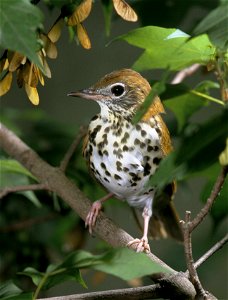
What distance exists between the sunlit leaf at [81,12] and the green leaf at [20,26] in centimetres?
13

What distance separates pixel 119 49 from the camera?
3311 millimetres

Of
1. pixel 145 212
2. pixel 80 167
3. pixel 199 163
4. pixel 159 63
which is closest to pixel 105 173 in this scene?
pixel 145 212

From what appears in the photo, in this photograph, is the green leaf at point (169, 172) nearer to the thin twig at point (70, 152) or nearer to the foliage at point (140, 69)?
the foliage at point (140, 69)

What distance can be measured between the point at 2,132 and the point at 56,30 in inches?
20.0

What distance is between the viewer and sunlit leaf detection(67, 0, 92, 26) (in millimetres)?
814

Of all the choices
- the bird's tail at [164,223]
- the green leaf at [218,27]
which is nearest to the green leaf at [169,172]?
the green leaf at [218,27]

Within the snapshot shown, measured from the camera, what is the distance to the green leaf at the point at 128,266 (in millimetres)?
709

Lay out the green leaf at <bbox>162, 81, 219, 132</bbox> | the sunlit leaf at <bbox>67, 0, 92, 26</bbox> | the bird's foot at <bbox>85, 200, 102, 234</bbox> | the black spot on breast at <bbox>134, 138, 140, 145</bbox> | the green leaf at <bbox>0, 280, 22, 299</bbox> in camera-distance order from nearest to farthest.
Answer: the sunlit leaf at <bbox>67, 0, 92, 26</bbox> < the green leaf at <bbox>0, 280, 22, 299</bbox> < the green leaf at <bbox>162, 81, 219, 132</bbox> < the bird's foot at <bbox>85, 200, 102, 234</bbox> < the black spot on breast at <bbox>134, 138, 140, 145</bbox>

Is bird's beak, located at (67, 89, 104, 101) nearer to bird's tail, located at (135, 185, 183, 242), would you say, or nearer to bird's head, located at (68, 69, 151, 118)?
bird's head, located at (68, 69, 151, 118)

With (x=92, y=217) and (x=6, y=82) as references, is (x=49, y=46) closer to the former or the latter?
(x=6, y=82)

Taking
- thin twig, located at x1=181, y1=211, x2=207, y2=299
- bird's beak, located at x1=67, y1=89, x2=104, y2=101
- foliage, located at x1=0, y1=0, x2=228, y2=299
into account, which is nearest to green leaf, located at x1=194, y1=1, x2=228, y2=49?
foliage, located at x1=0, y1=0, x2=228, y2=299

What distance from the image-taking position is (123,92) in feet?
4.49

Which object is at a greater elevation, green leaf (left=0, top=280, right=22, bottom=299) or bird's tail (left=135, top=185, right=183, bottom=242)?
green leaf (left=0, top=280, right=22, bottom=299)

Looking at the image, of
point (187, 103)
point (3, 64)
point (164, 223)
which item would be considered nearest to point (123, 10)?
point (3, 64)
